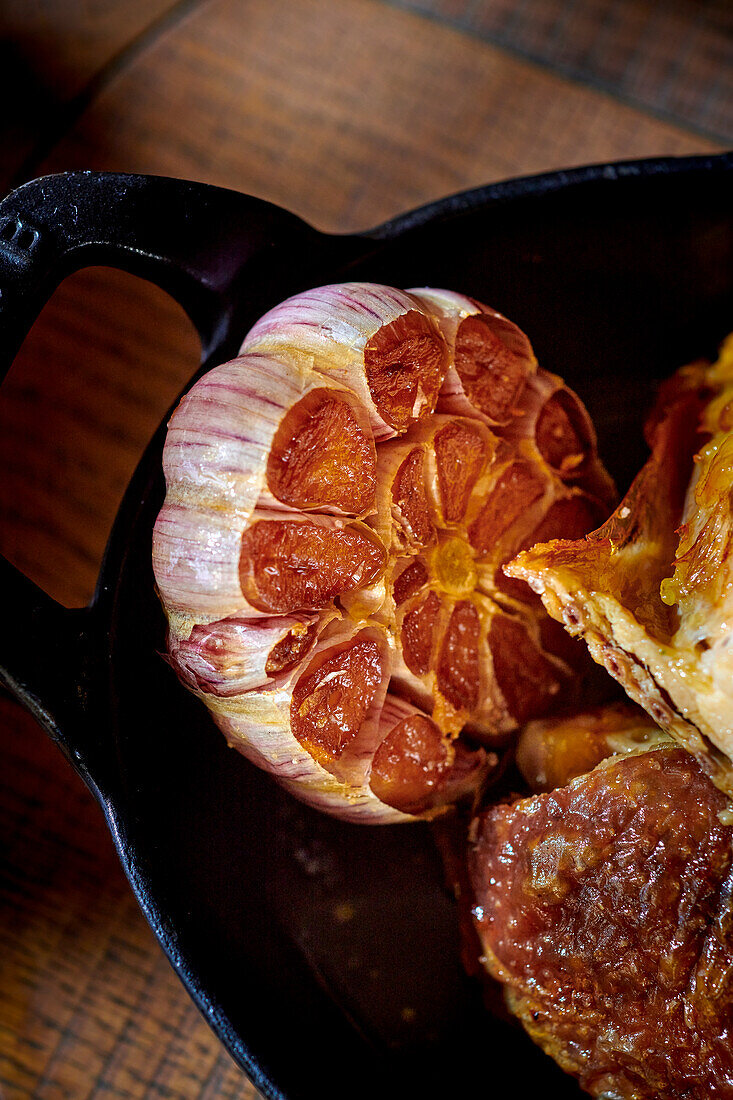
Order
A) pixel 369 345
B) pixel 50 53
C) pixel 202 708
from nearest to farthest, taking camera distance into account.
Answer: pixel 369 345
pixel 202 708
pixel 50 53

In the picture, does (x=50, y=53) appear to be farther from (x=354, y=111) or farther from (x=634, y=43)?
(x=634, y=43)

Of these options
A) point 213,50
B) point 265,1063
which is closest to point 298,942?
point 265,1063

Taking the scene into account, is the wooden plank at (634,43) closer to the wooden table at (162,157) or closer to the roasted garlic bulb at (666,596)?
the wooden table at (162,157)

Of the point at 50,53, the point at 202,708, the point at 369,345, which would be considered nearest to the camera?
the point at 369,345

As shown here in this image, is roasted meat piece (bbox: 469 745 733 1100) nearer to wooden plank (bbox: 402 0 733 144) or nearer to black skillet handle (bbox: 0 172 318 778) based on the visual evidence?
black skillet handle (bbox: 0 172 318 778)

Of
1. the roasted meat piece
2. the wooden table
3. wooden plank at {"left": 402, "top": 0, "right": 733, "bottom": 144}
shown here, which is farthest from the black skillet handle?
wooden plank at {"left": 402, "top": 0, "right": 733, "bottom": 144}

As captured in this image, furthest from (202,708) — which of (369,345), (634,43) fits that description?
(634,43)

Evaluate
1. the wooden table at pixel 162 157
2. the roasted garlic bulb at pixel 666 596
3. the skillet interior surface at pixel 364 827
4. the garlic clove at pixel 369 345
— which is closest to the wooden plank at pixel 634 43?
the wooden table at pixel 162 157
